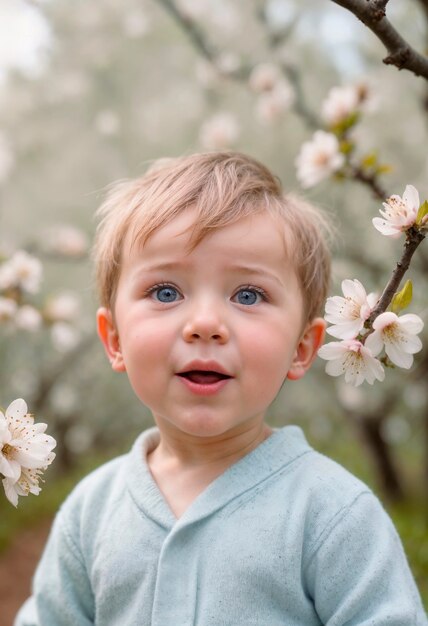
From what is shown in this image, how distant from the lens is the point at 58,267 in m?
7.71

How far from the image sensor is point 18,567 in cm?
489

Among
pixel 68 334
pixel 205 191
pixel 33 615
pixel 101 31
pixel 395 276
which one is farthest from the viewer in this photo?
pixel 101 31

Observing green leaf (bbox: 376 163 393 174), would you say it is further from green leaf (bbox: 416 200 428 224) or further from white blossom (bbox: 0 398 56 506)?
white blossom (bbox: 0 398 56 506)

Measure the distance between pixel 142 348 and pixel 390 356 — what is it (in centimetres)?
47

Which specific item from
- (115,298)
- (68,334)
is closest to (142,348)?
(115,298)

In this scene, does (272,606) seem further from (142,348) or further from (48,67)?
(48,67)

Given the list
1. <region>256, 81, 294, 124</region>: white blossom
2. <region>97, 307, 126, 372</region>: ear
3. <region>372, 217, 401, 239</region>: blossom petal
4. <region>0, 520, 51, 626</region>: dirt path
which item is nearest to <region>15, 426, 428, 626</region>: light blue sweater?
<region>97, 307, 126, 372</region>: ear

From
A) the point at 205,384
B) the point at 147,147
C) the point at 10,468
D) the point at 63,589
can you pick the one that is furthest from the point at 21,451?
the point at 147,147

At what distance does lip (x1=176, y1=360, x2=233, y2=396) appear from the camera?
1525 mm

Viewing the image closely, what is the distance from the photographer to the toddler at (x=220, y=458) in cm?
155

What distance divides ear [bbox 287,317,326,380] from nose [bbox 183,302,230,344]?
0.99 ft

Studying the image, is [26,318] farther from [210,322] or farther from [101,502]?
[210,322]

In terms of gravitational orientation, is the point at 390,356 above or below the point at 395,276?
below

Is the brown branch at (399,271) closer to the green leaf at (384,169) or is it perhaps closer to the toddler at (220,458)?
the toddler at (220,458)
